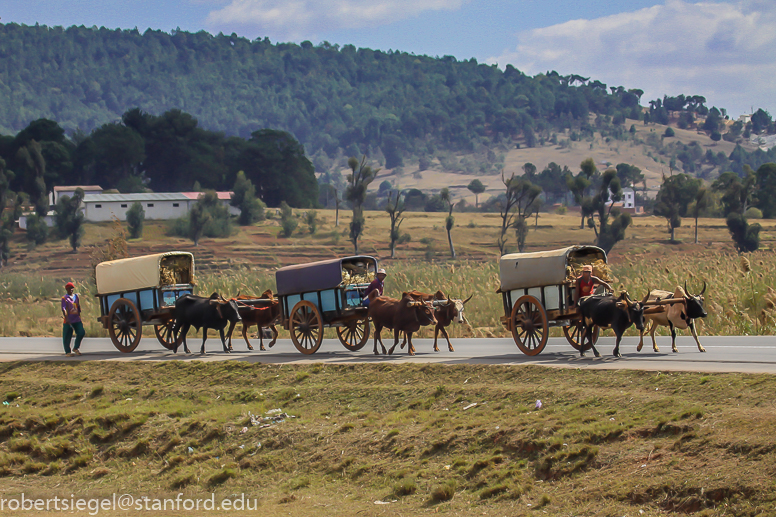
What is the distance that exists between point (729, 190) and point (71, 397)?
80401mm

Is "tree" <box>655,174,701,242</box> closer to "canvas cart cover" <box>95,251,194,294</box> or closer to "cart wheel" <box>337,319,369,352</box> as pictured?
"cart wheel" <box>337,319,369,352</box>

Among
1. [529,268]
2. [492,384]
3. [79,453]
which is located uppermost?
[529,268]

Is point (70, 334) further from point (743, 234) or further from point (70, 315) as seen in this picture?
point (743, 234)

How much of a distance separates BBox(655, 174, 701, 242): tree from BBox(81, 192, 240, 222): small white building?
151ft

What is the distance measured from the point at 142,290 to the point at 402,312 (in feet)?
24.2

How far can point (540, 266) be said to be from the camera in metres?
16.8

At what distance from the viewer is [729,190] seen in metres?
86.9

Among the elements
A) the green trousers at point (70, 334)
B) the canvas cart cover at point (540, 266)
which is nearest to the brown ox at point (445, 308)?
the canvas cart cover at point (540, 266)

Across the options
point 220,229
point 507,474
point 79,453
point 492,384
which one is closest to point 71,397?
point 79,453

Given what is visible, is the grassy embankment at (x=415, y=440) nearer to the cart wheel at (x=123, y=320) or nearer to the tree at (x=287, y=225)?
the cart wheel at (x=123, y=320)

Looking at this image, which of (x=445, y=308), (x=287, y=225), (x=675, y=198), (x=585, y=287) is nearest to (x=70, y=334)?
(x=445, y=308)

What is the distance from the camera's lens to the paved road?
1501 cm

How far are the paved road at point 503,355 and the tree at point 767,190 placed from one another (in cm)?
8417

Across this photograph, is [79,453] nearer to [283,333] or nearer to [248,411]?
[248,411]
